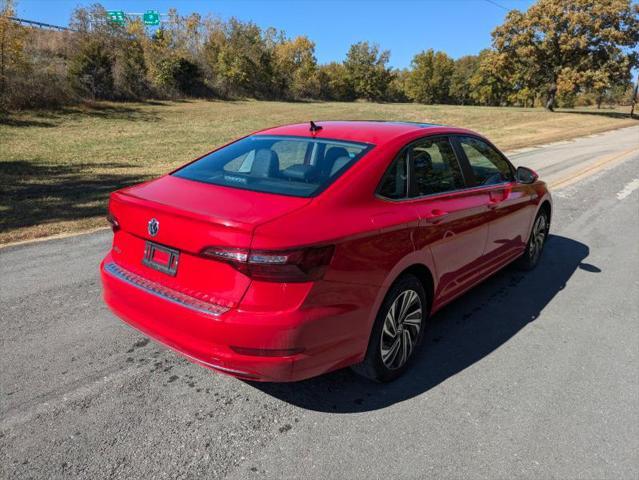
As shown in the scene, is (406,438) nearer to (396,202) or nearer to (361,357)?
(361,357)

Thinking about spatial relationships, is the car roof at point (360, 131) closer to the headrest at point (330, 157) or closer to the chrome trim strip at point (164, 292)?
the headrest at point (330, 157)

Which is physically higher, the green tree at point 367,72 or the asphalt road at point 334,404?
the green tree at point 367,72

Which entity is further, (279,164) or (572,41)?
(572,41)

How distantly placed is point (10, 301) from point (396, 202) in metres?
3.45

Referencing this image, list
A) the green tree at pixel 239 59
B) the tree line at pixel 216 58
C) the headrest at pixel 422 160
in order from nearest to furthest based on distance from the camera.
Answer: the headrest at pixel 422 160
the tree line at pixel 216 58
the green tree at pixel 239 59

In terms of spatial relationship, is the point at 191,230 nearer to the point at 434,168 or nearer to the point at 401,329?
the point at 401,329

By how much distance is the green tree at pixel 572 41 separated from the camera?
1690 inches

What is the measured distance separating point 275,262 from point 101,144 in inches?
819

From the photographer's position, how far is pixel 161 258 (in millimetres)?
2754

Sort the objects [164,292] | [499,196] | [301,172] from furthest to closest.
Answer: [499,196], [301,172], [164,292]

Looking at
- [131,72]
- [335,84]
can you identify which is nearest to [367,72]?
[335,84]

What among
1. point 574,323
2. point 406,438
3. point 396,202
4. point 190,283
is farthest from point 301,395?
point 574,323

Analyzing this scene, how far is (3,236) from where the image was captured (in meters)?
6.10

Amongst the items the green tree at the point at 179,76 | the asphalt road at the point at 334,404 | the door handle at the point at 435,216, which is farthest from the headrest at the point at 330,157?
the green tree at the point at 179,76
